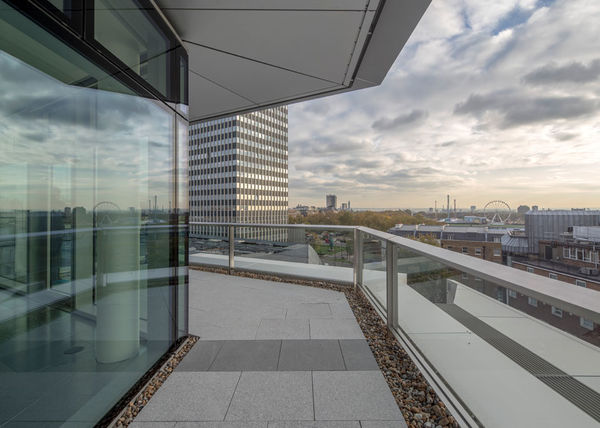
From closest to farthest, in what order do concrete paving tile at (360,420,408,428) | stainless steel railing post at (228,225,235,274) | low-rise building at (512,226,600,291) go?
1. concrete paving tile at (360,420,408,428)
2. low-rise building at (512,226,600,291)
3. stainless steel railing post at (228,225,235,274)

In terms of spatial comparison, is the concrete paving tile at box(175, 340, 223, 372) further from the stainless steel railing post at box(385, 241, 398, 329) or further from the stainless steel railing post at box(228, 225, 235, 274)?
A: the stainless steel railing post at box(228, 225, 235, 274)

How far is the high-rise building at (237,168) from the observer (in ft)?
260

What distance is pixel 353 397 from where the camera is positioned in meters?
1.98

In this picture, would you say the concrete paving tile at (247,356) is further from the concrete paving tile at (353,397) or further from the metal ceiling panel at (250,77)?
the metal ceiling panel at (250,77)

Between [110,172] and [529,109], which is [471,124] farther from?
[110,172]

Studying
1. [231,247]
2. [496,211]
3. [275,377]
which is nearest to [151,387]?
[275,377]

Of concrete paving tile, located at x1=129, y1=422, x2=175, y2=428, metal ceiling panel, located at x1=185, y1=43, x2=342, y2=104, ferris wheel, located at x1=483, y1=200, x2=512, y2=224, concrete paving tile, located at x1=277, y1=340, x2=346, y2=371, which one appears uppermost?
metal ceiling panel, located at x1=185, y1=43, x2=342, y2=104

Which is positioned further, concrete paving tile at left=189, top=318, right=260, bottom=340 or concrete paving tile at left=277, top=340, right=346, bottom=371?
concrete paving tile at left=189, top=318, right=260, bottom=340

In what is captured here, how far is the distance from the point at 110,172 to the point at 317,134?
57.9 meters

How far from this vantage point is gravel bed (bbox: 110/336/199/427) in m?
1.79

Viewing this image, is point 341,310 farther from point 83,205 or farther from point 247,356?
point 83,205

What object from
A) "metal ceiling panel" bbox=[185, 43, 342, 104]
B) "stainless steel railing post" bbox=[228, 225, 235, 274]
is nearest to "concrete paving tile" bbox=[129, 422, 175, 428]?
"metal ceiling panel" bbox=[185, 43, 342, 104]

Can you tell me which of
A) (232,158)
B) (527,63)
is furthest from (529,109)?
(232,158)

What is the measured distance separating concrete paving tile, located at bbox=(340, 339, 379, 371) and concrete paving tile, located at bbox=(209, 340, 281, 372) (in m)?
0.65
